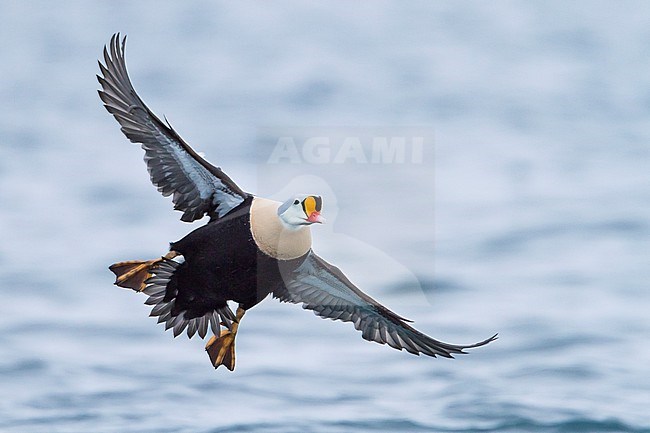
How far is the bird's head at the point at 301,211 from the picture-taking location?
834 cm

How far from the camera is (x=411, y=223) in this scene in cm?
1225

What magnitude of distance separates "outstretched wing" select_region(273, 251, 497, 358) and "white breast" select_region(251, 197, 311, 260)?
750mm

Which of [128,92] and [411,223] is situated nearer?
[128,92]

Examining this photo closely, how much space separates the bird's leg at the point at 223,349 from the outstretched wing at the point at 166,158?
865 millimetres

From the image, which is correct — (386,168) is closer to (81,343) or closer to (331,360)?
(331,360)

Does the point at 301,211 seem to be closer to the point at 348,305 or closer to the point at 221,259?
the point at 221,259

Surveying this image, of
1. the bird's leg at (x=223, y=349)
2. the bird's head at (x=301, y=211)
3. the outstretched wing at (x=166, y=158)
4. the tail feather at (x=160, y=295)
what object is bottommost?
the bird's leg at (x=223, y=349)

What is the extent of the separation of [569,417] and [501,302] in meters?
1.88

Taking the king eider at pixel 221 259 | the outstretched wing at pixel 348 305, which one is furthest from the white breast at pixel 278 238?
the outstretched wing at pixel 348 305

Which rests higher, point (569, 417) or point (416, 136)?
point (416, 136)

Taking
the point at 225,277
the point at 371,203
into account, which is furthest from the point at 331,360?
the point at 225,277

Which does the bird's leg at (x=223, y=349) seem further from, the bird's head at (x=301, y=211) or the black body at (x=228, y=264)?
the bird's head at (x=301, y=211)

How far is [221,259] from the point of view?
28.2 ft

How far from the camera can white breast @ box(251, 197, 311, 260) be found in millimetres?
8516
